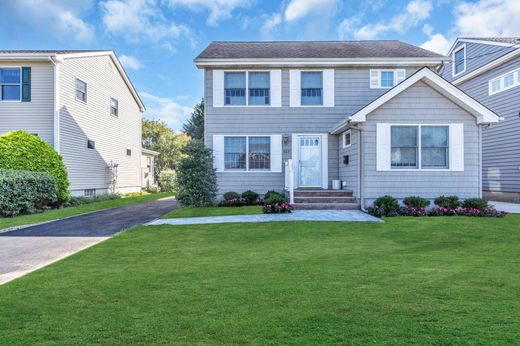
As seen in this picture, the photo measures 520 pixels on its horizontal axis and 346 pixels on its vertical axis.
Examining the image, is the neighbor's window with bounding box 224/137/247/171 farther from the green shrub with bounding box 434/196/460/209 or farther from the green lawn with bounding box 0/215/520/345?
the green shrub with bounding box 434/196/460/209

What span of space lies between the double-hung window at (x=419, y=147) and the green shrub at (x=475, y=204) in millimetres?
1424

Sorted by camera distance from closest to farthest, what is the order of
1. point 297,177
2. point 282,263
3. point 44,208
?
point 282,263 → point 44,208 → point 297,177

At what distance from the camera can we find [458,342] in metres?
2.73

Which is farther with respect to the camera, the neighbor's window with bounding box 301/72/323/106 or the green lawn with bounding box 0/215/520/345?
the neighbor's window with bounding box 301/72/323/106

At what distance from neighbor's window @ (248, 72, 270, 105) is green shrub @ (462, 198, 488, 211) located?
845cm

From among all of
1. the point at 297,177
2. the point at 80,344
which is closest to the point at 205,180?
the point at 297,177

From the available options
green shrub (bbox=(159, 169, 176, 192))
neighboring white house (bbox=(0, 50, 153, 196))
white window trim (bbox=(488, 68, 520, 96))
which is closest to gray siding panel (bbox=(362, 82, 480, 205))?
white window trim (bbox=(488, 68, 520, 96))

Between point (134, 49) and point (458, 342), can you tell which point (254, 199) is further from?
point (134, 49)

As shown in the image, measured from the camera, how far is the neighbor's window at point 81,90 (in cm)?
1680

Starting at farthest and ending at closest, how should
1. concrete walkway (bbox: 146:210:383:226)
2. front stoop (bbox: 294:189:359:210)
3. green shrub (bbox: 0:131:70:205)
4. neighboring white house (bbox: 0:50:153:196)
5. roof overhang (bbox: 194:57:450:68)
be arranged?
neighboring white house (bbox: 0:50:153:196), roof overhang (bbox: 194:57:450:68), green shrub (bbox: 0:131:70:205), front stoop (bbox: 294:189:359:210), concrete walkway (bbox: 146:210:383:226)

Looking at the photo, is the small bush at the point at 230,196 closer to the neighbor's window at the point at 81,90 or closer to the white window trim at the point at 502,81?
the neighbor's window at the point at 81,90

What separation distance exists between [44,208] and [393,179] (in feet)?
44.3

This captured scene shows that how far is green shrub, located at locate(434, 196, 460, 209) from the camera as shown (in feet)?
34.9

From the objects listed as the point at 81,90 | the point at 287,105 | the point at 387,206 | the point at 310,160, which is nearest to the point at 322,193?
the point at 310,160
